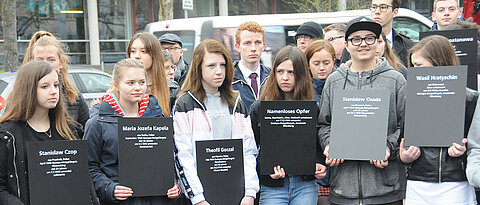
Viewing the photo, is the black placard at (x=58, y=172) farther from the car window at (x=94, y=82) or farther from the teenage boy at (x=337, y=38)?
the car window at (x=94, y=82)

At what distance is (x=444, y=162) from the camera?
12.3ft

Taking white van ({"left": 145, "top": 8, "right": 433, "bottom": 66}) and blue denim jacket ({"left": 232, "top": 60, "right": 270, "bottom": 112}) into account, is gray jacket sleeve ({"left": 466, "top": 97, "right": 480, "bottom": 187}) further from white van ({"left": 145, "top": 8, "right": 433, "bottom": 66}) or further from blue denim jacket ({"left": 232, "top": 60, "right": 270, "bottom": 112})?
white van ({"left": 145, "top": 8, "right": 433, "bottom": 66})

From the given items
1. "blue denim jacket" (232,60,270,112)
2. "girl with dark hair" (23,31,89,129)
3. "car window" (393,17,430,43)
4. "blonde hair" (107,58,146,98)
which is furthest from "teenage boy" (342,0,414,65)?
"car window" (393,17,430,43)

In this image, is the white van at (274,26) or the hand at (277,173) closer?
the hand at (277,173)

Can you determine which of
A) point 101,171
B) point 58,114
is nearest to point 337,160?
point 101,171

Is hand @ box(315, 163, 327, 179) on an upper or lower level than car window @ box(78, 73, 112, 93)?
lower

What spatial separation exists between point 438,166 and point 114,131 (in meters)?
2.37

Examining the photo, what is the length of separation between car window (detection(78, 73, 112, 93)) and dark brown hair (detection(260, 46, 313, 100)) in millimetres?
7949

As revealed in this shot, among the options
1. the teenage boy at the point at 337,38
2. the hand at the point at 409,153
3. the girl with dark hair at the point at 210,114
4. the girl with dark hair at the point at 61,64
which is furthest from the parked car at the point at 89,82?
the hand at the point at 409,153

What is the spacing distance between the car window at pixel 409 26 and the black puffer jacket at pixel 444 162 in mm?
10324

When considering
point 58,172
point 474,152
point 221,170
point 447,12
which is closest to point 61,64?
point 58,172

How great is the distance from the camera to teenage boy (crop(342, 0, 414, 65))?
5414mm

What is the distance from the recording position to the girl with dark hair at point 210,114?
4.07 m

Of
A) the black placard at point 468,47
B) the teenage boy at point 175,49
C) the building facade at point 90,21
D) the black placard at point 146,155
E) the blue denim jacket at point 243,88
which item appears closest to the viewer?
the black placard at point 146,155
